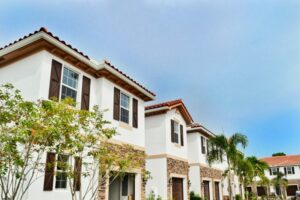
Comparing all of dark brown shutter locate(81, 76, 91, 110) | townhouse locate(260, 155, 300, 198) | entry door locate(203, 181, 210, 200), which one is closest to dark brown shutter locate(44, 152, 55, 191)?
dark brown shutter locate(81, 76, 91, 110)

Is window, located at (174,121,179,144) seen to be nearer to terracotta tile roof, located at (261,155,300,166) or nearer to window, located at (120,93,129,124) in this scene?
window, located at (120,93,129,124)

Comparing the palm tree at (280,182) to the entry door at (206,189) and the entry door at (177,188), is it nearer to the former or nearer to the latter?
the entry door at (206,189)

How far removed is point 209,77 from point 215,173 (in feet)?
44.1

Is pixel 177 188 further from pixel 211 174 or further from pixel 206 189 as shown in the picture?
pixel 211 174

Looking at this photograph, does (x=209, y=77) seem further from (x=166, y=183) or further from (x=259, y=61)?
(x=166, y=183)

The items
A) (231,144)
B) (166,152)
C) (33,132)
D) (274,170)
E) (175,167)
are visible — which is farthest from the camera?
(274,170)

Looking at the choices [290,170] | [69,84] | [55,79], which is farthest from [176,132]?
[290,170]

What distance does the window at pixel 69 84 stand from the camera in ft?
43.1

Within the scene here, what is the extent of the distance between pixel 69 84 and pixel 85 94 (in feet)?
3.66

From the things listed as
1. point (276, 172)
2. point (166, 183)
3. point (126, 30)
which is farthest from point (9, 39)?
point (276, 172)

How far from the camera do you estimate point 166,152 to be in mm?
20094

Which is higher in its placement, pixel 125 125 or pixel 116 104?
pixel 116 104

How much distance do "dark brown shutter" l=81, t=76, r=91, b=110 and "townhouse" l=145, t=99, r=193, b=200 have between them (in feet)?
24.6

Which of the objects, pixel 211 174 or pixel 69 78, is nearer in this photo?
pixel 69 78
